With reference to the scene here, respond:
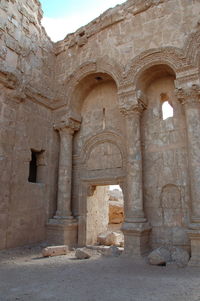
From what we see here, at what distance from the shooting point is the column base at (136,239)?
7178mm

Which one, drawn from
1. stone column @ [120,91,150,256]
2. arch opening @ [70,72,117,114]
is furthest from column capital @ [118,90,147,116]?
arch opening @ [70,72,117,114]

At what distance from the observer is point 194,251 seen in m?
6.36

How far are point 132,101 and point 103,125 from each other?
1.84 metres

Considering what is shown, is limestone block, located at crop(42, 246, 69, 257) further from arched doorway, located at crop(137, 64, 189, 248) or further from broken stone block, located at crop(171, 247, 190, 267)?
broken stone block, located at crop(171, 247, 190, 267)

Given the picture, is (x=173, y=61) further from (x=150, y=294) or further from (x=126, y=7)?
(x=150, y=294)

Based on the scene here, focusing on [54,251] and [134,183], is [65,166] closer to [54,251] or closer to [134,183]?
[134,183]

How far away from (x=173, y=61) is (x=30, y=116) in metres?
5.43

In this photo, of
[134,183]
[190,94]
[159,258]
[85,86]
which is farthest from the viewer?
[85,86]

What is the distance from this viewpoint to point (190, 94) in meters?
7.19

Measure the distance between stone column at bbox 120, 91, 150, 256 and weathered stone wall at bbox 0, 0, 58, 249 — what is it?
337cm

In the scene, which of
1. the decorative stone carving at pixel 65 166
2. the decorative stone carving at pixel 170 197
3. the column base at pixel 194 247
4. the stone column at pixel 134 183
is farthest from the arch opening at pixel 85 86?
the column base at pixel 194 247

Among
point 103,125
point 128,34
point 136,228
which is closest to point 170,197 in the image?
point 136,228

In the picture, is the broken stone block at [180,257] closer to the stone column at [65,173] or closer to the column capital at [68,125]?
the stone column at [65,173]


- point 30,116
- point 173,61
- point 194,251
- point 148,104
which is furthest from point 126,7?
point 194,251
